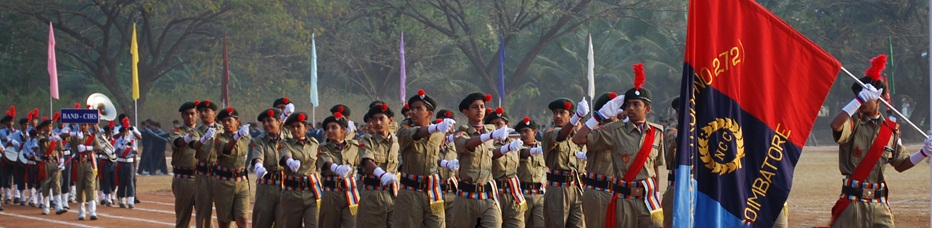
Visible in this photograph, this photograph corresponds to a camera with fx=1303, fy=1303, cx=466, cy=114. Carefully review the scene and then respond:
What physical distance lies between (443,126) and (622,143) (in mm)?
1437

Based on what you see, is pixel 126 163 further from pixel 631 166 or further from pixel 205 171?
pixel 631 166

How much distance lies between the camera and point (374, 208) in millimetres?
12180

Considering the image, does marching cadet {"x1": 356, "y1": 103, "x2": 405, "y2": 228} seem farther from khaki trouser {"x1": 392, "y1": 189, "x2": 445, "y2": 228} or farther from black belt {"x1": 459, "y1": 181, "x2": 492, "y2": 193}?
black belt {"x1": 459, "y1": 181, "x2": 492, "y2": 193}

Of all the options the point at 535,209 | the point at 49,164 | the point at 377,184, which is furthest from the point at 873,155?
the point at 49,164

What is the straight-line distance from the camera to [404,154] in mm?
11586

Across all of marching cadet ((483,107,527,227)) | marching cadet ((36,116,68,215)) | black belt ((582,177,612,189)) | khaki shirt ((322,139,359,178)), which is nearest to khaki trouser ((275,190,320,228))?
khaki shirt ((322,139,359,178))

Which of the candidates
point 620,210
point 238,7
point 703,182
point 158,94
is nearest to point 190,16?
point 238,7

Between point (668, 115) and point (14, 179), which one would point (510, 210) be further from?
point (668, 115)

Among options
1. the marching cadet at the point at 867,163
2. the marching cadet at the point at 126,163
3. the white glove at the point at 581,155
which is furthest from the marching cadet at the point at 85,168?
the marching cadet at the point at 867,163

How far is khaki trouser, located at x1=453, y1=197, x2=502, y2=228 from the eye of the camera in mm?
11508

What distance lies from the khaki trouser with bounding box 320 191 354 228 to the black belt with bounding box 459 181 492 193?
5.80ft

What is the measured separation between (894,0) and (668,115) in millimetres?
15838

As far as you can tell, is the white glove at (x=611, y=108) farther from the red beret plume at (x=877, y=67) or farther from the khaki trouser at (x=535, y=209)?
the khaki trouser at (x=535, y=209)

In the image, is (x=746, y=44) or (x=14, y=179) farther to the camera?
(x=14, y=179)
